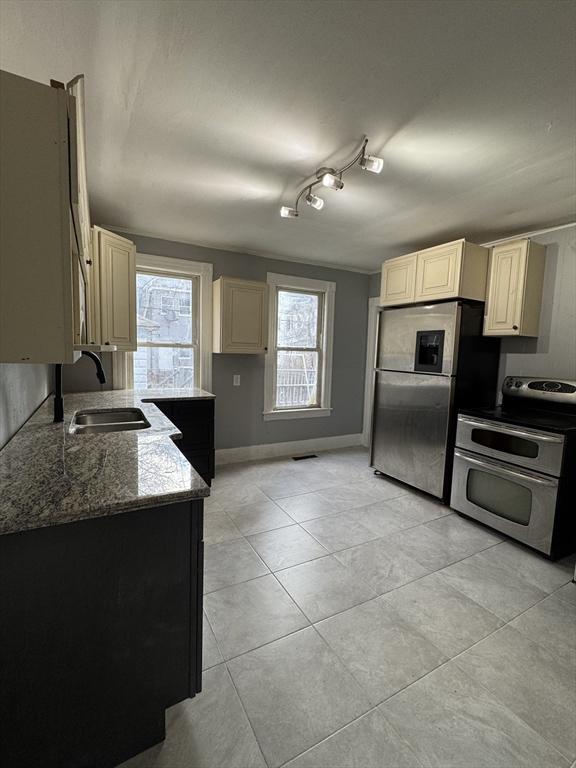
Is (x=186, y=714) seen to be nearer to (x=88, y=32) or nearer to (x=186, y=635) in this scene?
(x=186, y=635)

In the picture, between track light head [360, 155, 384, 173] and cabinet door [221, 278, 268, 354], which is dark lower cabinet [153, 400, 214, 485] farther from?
track light head [360, 155, 384, 173]

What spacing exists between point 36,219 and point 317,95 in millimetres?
1309

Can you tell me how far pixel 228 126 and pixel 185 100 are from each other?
24cm

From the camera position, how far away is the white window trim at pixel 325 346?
4.16m

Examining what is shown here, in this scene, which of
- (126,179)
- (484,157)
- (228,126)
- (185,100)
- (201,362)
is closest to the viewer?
(185,100)

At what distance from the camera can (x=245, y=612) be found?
1.79 metres

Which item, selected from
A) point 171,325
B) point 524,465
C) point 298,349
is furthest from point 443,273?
point 171,325

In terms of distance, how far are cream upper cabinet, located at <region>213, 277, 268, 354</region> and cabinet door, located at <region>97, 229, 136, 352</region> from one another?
2.87ft

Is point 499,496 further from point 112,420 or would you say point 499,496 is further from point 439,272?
point 112,420

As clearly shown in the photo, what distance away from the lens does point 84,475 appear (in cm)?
122

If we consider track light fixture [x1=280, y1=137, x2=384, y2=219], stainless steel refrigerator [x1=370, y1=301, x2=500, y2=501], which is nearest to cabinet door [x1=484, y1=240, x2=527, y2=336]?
stainless steel refrigerator [x1=370, y1=301, x2=500, y2=501]

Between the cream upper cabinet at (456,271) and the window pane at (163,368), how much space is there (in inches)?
99.7

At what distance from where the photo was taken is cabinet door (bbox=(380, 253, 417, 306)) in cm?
335

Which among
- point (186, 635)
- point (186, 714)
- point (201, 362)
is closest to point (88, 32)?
point (186, 635)
